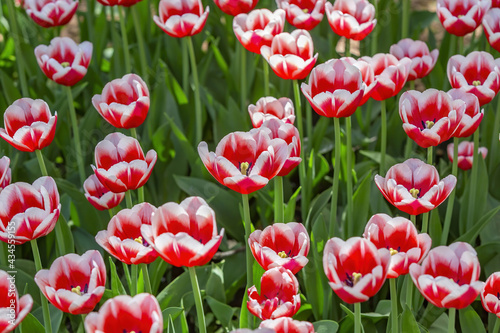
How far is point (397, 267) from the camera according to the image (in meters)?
1.35

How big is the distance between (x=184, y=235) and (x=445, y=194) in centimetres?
63

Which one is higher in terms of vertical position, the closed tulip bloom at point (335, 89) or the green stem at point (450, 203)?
the closed tulip bloom at point (335, 89)

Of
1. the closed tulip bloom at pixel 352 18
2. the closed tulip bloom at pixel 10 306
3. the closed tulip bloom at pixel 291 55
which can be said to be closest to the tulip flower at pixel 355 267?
the closed tulip bloom at pixel 10 306

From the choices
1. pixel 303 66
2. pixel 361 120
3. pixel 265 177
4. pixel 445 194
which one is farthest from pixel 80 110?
pixel 445 194

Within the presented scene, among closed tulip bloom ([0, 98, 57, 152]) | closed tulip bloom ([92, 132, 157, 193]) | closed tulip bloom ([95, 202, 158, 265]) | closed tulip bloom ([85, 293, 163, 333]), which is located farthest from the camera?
closed tulip bloom ([0, 98, 57, 152])

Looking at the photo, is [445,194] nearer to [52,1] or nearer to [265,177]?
[265,177]

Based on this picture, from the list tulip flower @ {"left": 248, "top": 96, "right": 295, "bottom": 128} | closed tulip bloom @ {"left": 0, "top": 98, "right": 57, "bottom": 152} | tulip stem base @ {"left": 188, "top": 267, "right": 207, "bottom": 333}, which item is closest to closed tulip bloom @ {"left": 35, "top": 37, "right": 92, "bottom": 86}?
closed tulip bloom @ {"left": 0, "top": 98, "right": 57, "bottom": 152}

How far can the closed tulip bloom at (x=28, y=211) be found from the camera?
1.47 meters

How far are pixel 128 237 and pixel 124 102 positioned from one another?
1.81 ft

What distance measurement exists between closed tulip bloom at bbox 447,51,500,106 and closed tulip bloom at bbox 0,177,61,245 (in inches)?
43.6

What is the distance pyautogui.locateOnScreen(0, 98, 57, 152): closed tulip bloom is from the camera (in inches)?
68.0

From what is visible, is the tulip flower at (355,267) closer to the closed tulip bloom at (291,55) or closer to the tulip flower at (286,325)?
the tulip flower at (286,325)

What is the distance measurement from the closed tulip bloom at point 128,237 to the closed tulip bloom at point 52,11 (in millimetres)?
1267

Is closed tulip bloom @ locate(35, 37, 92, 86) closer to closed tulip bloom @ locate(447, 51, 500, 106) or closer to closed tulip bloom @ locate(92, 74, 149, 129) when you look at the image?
closed tulip bloom @ locate(92, 74, 149, 129)
